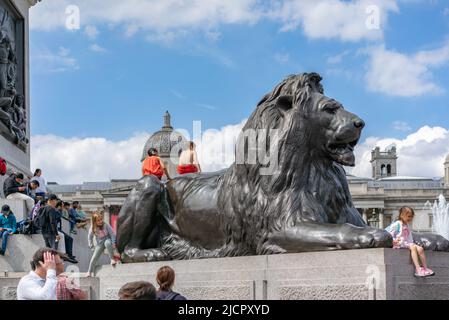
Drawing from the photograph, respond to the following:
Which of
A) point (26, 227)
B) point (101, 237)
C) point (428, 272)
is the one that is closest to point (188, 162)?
point (101, 237)

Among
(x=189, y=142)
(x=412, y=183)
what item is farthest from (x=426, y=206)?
(x=189, y=142)

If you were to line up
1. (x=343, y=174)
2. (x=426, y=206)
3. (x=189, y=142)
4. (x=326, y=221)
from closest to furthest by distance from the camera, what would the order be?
(x=326, y=221) < (x=343, y=174) < (x=189, y=142) < (x=426, y=206)

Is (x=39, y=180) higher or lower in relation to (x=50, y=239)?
higher

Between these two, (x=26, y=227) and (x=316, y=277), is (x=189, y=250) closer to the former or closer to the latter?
(x=316, y=277)

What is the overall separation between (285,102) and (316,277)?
5.66 ft

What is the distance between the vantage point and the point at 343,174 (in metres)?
7.59

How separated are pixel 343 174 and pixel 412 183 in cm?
10814

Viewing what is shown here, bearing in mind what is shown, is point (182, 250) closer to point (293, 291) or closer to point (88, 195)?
point (293, 291)

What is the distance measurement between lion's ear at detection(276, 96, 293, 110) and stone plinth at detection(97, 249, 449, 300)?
54.3 inches

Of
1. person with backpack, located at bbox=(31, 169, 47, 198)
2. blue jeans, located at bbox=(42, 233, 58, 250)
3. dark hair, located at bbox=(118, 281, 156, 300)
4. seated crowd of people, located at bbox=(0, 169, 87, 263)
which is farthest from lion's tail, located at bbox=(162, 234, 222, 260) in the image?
person with backpack, located at bbox=(31, 169, 47, 198)

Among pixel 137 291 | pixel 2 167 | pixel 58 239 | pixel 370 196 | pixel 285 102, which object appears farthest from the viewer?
pixel 370 196

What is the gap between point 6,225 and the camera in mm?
14273

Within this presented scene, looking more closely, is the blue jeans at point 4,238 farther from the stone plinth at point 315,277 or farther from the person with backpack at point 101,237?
the stone plinth at point 315,277

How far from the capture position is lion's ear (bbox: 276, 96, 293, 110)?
7.34 metres
